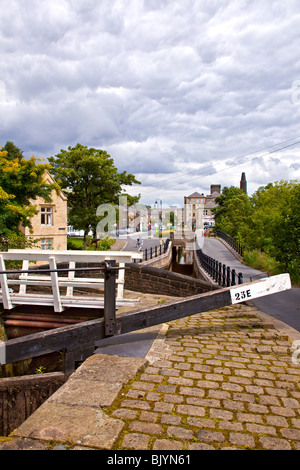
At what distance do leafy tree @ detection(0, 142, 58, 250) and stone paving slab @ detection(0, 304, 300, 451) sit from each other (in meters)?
10.3

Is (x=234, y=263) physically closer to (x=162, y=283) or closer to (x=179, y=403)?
(x=162, y=283)

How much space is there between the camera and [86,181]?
94.3 ft

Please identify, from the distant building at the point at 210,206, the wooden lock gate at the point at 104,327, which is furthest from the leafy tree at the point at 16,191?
the distant building at the point at 210,206

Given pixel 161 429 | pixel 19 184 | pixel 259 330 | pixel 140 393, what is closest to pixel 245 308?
pixel 259 330

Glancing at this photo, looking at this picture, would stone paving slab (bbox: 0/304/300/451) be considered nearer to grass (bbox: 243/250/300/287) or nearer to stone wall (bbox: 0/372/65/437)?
stone wall (bbox: 0/372/65/437)

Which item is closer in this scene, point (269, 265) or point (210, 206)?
point (269, 265)

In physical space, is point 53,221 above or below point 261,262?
above

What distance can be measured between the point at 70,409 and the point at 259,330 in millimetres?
3263

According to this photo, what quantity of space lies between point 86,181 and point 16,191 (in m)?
15.8

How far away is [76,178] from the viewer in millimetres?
27719

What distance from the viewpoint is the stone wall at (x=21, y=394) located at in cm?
391

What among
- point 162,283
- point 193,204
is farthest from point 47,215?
point 193,204
